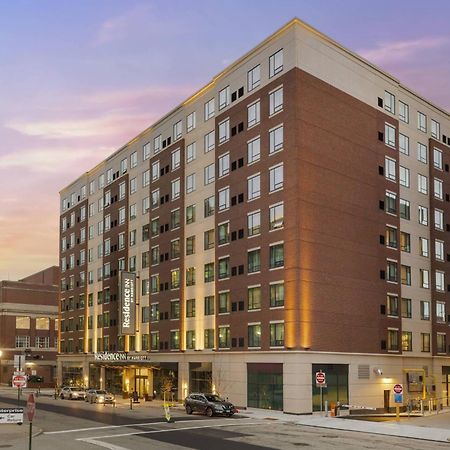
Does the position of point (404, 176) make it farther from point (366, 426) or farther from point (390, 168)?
point (366, 426)

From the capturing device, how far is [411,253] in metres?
71.9

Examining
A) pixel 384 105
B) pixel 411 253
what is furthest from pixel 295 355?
pixel 384 105

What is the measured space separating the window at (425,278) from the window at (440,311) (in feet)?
8.70

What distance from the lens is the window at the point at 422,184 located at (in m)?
74.1

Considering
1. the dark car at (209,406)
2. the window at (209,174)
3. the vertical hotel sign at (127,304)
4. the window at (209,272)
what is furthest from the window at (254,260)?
the vertical hotel sign at (127,304)

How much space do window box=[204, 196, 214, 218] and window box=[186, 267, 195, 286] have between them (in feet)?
21.2

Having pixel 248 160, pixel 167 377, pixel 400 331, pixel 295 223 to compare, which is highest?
pixel 248 160

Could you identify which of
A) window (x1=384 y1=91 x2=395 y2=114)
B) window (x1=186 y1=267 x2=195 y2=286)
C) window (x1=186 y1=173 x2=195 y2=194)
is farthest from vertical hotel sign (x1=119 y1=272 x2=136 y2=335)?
window (x1=384 y1=91 x2=395 y2=114)

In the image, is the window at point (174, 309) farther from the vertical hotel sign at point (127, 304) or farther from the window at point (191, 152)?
the window at point (191, 152)

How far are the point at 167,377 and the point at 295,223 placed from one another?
26.8 meters

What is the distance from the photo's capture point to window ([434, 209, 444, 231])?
75.8 m

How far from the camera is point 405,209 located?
71562 mm

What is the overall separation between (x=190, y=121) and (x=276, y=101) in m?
17.6

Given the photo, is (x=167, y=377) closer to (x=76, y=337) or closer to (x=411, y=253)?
(x=411, y=253)
